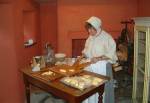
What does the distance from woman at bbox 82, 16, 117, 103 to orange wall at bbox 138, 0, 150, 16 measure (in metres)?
1.30

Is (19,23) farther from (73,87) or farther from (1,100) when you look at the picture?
(73,87)

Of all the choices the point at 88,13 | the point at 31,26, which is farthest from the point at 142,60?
the point at 31,26

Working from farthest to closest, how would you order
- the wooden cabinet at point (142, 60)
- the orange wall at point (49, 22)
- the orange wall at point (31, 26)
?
the orange wall at point (49, 22) < the orange wall at point (31, 26) < the wooden cabinet at point (142, 60)

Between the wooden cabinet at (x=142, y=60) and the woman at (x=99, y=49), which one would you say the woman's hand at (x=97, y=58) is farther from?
the wooden cabinet at (x=142, y=60)

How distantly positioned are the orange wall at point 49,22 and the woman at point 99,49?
1779 mm

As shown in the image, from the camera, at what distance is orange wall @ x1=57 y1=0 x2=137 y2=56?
4.28 metres

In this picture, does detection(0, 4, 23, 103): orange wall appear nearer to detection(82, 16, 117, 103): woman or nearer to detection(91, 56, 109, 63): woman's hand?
detection(82, 16, 117, 103): woman

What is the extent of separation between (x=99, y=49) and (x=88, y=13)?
4.79 feet

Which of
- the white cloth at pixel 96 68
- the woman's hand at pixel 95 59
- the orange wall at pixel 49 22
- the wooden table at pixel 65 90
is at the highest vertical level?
the orange wall at pixel 49 22

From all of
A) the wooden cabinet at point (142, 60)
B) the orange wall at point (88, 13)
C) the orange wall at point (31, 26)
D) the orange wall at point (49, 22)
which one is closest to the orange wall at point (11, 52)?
the orange wall at point (31, 26)

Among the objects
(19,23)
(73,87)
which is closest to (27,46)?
(19,23)

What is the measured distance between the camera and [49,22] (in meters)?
4.78

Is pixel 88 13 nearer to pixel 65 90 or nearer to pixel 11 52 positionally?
pixel 11 52

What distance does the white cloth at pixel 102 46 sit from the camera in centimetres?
295
